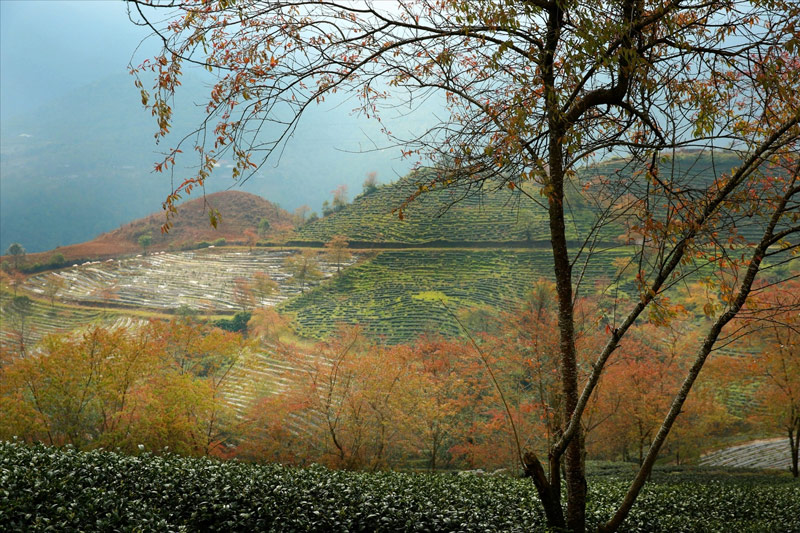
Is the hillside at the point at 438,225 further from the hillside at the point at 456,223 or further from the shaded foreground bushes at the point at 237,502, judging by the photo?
the shaded foreground bushes at the point at 237,502

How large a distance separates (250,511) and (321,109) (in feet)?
360

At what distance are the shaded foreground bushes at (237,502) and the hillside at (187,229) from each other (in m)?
43.0

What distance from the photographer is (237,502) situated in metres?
3.28

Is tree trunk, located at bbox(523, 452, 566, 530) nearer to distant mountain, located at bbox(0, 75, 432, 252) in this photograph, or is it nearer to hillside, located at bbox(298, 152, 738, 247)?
hillside, located at bbox(298, 152, 738, 247)

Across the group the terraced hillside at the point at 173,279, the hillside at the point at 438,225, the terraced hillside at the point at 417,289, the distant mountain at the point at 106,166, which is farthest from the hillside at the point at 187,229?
the terraced hillside at the point at 417,289

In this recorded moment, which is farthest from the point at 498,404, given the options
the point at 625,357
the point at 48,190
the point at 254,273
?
the point at 48,190

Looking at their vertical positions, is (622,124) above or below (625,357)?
above

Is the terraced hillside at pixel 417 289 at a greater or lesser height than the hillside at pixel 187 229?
lesser

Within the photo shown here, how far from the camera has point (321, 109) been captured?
106 m

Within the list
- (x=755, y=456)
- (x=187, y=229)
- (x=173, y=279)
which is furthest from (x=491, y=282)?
(x=187, y=229)

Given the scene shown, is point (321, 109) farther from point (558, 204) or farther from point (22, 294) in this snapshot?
point (558, 204)

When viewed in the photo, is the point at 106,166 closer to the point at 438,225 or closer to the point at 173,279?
the point at 173,279

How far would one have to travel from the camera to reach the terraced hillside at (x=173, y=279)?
127ft

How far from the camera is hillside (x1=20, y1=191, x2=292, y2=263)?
45500mm
